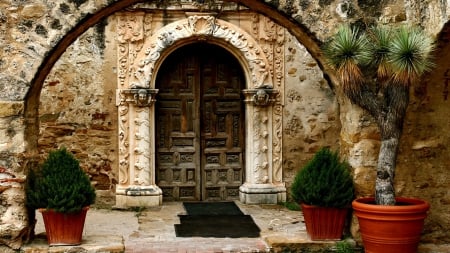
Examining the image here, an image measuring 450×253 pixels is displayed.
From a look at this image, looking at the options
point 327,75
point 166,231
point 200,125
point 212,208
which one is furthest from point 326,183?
point 200,125

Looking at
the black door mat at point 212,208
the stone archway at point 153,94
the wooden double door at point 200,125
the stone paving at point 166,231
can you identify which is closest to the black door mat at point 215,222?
the black door mat at point 212,208

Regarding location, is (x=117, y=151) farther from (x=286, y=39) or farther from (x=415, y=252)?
(x=415, y=252)

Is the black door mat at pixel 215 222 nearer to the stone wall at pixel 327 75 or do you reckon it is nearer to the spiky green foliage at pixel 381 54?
the stone wall at pixel 327 75

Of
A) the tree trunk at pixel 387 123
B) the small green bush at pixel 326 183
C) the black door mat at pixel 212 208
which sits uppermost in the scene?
the tree trunk at pixel 387 123

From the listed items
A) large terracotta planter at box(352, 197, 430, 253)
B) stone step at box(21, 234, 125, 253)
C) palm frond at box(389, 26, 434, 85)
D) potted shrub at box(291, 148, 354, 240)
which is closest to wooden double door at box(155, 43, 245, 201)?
stone step at box(21, 234, 125, 253)

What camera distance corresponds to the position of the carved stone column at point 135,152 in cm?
935

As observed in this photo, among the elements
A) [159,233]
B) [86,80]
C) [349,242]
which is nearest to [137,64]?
[86,80]

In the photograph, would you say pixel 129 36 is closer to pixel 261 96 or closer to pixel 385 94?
pixel 261 96

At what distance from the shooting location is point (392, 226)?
5.66 metres

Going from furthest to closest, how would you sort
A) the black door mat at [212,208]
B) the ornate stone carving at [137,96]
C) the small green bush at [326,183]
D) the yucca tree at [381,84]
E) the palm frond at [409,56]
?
the ornate stone carving at [137,96] → the black door mat at [212,208] → the small green bush at [326,183] → the yucca tree at [381,84] → the palm frond at [409,56]

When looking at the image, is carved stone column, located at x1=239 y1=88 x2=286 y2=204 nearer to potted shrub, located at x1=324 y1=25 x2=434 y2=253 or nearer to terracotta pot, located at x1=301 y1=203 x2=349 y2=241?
terracotta pot, located at x1=301 y1=203 x2=349 y2=241

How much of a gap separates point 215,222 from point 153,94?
7.11ft

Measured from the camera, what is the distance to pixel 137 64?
9.40 m

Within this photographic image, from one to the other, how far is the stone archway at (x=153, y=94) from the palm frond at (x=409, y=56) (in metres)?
3.89
